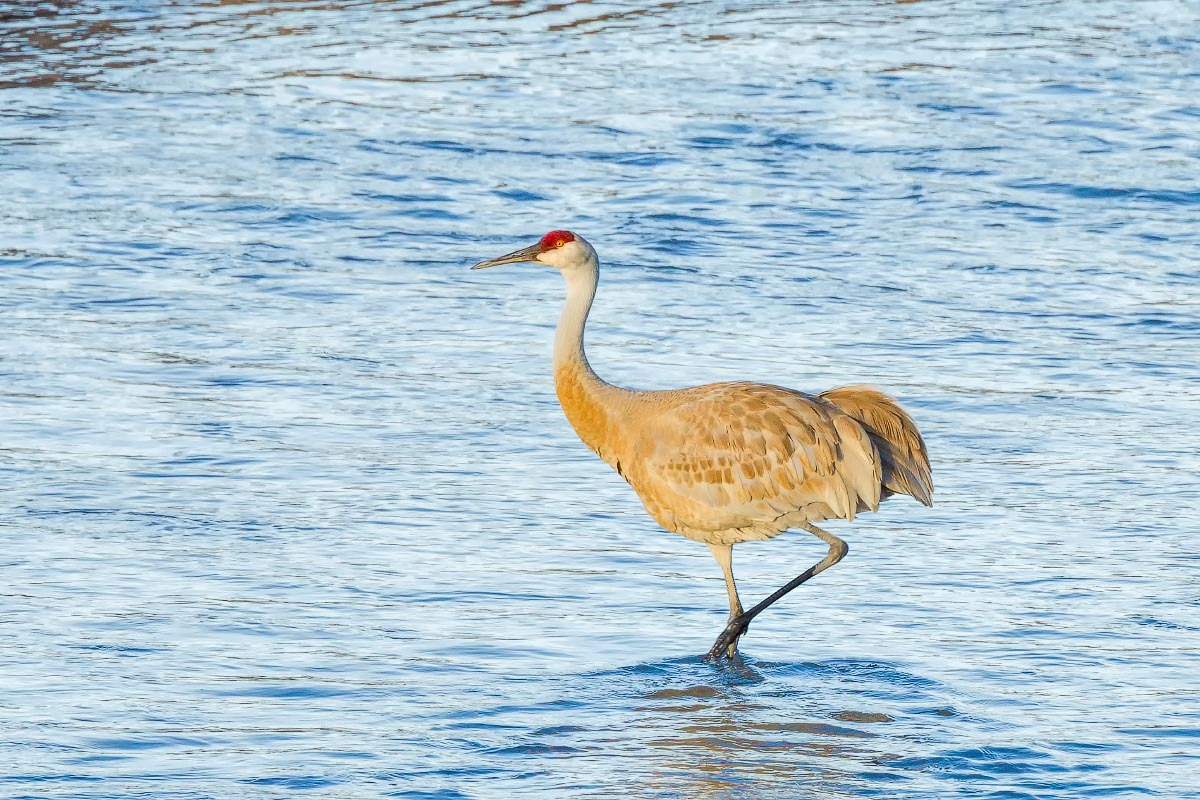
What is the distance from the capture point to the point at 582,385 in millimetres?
7977

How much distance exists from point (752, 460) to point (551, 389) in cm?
315

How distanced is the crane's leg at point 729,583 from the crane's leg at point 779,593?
14 mm

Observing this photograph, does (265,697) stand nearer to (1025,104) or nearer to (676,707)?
(676,707)

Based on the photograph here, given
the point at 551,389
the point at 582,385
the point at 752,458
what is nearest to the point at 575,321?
the point at 582,385

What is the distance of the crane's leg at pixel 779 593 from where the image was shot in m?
7.45

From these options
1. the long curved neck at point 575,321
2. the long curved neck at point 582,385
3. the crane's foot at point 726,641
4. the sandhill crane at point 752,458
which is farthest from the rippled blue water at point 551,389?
the long curved neck at point 575,321

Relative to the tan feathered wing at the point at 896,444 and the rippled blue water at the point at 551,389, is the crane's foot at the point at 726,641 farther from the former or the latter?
the tan feathered wing at the point at 896,444

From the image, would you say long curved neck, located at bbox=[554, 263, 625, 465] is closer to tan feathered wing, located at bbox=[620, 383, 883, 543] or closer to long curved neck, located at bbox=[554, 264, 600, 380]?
long curved neck, located at bbox=[554, 264, 600, 380]

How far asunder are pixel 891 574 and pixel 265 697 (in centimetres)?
270

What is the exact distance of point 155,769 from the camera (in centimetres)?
628

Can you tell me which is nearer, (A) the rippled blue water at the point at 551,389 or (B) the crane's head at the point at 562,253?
(A) the rippled blue water at the point at 551,389

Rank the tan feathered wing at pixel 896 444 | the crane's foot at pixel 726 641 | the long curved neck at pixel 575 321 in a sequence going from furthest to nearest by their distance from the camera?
the long curved neck at pixel 575 321, the tan feathered wing at pixel 896 444, the crane's foot at pixel 726 641

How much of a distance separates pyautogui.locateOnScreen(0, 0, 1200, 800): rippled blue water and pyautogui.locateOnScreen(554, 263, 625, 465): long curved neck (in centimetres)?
60

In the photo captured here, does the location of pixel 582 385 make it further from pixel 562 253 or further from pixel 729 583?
pixel 729 583
